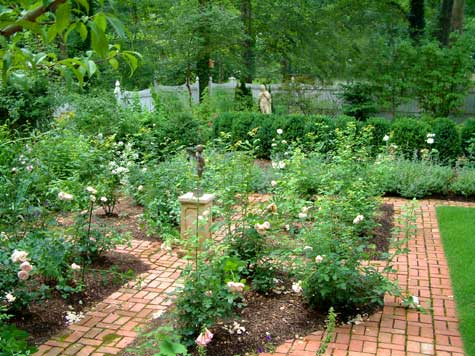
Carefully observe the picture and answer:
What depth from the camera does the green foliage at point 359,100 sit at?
16.2 metres

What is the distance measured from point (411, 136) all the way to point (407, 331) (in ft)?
20.8

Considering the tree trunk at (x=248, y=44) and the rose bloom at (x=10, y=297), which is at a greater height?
the tree trunk at (x=248, y=44)

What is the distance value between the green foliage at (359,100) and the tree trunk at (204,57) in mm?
4665

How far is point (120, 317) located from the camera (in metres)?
3.99

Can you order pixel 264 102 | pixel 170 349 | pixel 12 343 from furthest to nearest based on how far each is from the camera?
1. pixel 264 102
2. pixel 12 343
3. pixel 170 349

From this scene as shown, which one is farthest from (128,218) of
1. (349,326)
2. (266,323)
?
(349,326)

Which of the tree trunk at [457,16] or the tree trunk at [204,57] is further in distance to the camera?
the tree trunk at [204,57]

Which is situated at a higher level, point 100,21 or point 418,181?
point 100,21

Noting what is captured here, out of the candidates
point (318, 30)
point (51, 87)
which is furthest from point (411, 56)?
point (51, 87)

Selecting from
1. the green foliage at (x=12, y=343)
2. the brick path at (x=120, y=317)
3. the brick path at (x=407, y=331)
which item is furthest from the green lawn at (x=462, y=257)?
the green foliage at (x=12, y=343)

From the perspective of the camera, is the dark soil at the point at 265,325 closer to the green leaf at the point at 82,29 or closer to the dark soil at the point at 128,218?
the dark soil at the point at 128,218

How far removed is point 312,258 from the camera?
4.03 meters

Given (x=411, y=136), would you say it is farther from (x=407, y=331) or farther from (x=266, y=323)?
(x=266, y=323)

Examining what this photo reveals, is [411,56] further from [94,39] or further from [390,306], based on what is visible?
[94,39]
